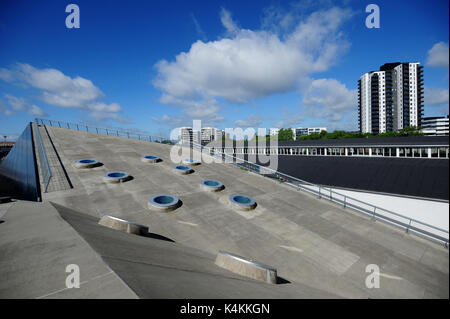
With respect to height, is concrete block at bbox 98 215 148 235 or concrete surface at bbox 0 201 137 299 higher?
concrete surface at bbox 0 201 137 299

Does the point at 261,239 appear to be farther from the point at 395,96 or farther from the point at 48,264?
the point at 395,96

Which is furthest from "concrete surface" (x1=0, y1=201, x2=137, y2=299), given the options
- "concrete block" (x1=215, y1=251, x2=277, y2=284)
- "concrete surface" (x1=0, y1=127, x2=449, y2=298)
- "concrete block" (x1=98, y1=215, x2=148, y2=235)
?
"concrete block" (x1=215, y1=251, x2=277, y2=284)

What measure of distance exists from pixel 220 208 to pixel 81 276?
1104 centimetres

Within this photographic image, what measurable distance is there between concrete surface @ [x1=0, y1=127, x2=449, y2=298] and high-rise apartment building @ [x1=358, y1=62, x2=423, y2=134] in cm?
15169

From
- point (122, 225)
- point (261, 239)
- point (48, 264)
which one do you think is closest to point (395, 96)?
point (261, 239)

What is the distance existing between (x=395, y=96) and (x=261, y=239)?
164 m

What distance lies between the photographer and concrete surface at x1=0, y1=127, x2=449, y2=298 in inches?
174

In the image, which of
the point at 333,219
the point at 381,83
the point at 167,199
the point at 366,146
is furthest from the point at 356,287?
the point at 381,83

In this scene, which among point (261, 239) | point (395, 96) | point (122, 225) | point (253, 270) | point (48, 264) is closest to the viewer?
point (48, 264)

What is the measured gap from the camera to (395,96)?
124875 millimetres

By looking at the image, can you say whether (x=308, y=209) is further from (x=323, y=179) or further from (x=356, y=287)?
(x=323, y=179)

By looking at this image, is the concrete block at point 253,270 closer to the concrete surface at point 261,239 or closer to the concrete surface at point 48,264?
the concrete surface at point 261,239

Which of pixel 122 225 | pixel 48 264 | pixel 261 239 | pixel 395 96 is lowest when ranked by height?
pixel 261 239

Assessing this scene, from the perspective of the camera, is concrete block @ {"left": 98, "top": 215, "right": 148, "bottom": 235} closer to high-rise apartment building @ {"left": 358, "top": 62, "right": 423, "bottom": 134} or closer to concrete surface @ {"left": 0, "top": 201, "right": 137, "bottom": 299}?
concrete surface @ {"left": 0, "top": 201, "right": 137, "bottom": 299}
